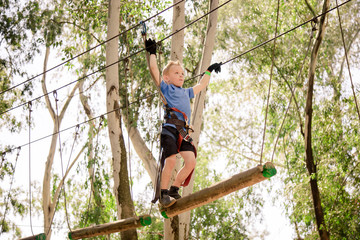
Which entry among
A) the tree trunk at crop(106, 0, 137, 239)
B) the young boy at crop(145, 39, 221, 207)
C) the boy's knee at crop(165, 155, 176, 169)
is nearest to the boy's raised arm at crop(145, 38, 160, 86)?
the young boy at crop(145, 39, 221, 207)

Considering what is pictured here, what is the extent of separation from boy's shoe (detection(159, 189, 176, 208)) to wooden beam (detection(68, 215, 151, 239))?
374 millimetres

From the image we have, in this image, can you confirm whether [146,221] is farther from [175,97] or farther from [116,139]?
[116,139]

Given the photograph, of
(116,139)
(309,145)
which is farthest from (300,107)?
(116,139)

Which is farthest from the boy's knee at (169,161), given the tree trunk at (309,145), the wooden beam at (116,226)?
the tree trunk at (309,145)

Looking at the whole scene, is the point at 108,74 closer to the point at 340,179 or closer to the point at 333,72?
the point at 340,179

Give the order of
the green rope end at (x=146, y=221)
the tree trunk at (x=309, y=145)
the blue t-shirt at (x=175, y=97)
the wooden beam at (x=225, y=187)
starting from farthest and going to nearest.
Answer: the tree trunk at (x=309, y=145) → the green rope end at (x=146, y=221) → the blue t-shirt at (x=175, y=97) → the wooden beam at (x=225, y=187)

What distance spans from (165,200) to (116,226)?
0.84 meters

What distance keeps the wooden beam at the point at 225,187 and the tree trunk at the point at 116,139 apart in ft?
6.57

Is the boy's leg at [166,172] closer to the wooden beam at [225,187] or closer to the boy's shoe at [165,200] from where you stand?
the boy's shoe at [165,200]

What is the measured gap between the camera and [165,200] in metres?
3.13

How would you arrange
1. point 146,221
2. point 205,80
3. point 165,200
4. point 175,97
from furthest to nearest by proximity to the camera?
point 205,80 < point 146,221 < point 175,97 < point 165,200

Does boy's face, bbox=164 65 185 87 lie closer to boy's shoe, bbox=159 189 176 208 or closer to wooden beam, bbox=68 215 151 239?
boy's shoe, bbox=159 189 176 208

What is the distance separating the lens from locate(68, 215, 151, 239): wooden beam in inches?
138

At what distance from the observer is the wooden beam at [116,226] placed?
11.5ft
